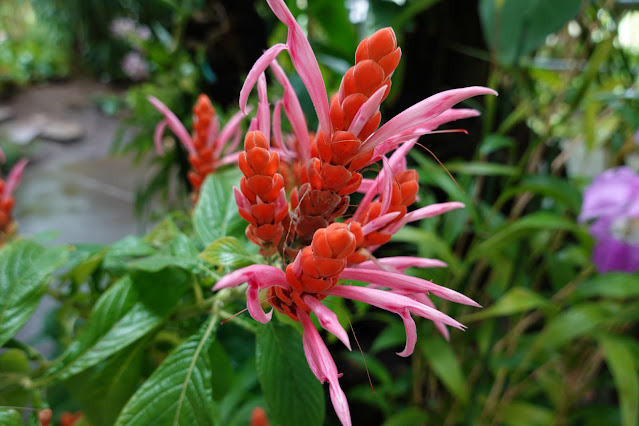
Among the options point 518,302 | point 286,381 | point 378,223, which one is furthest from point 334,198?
point 518,302

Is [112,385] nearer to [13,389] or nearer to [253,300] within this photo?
[13,389]

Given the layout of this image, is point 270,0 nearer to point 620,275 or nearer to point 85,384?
point 85,384

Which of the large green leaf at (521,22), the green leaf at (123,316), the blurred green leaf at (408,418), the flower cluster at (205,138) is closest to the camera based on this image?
the green leaf at (123,316)

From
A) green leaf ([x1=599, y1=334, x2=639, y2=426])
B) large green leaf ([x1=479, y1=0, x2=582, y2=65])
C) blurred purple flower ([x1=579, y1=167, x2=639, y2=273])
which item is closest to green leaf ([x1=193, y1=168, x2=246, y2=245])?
large green leaf ([x1=479, y1=0, x2=582, y2=65])

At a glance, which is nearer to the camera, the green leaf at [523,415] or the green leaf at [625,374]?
the green leaf at [625,374]

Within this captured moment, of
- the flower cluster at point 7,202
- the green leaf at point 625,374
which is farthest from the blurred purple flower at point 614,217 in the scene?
the flower cluster at point 7,202

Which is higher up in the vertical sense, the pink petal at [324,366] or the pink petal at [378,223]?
the pink petal at [378,223]

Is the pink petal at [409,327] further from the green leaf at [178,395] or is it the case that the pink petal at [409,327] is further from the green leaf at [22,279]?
the green leaf at [22,279]
